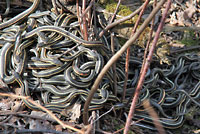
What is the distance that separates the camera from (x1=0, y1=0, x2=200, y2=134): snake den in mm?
3793

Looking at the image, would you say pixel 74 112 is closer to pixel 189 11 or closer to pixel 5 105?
pixel 5 105

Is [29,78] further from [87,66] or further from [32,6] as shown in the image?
[32,6]

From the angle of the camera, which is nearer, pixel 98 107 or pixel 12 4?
pixel 98 107

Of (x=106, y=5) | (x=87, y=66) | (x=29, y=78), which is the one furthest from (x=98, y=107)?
(x=106, y=5)

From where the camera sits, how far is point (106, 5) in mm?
5398

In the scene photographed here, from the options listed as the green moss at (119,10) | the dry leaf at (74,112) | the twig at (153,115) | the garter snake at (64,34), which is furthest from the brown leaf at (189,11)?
the twig at (153,115)

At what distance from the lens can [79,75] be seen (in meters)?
4.12

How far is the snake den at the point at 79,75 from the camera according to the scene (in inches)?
149

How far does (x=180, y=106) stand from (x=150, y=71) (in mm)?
1068

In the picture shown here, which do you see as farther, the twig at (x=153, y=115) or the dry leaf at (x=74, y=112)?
the dry leaf at (x=74, y=112)

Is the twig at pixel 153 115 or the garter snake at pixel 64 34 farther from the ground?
the garter snake at pixel 64 34

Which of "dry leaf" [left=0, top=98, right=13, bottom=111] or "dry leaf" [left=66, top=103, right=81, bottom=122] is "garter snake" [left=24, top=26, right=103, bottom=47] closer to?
"dry leaf" [left=66, top=103, right=81, bottom=122]

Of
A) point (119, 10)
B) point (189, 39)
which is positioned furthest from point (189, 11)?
point (119, 10)

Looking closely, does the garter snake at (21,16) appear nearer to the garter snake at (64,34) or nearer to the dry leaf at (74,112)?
the garter snake at (64,34)
